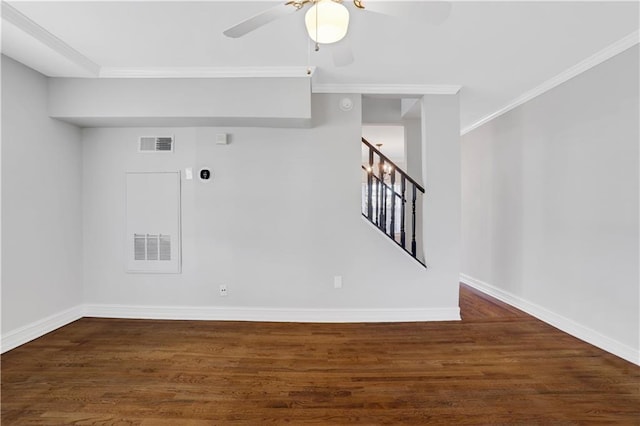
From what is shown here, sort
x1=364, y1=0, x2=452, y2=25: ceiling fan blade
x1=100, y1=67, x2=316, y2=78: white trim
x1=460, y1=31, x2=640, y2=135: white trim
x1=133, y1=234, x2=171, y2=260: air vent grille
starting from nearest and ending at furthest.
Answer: x1=364, y1=0, x2=452, y2=25: ceiling fan blade < x1=460, y1=31, x2=640, y2=135: white trim < x1=100, y1=67, x2=316, y2=78: white trim < x1=133, y1=234, x2=171, y2=260: air vent grille

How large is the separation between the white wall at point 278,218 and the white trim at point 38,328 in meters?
1.01

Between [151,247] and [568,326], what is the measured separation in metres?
4.47

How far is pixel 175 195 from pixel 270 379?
224 cm

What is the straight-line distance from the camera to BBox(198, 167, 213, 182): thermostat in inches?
134

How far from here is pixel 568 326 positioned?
3.03 m

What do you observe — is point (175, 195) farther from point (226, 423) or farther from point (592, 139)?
point (592, 139)

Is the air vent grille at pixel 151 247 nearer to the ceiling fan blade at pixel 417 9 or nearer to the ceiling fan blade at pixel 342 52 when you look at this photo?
the ceiling fan blade at pixel 342 52

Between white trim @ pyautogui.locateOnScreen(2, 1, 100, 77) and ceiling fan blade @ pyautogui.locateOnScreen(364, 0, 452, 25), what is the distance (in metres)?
2.47

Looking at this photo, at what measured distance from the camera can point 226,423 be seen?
1.77 m

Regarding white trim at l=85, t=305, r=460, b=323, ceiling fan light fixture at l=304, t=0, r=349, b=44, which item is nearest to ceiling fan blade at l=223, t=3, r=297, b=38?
ceiling fan light fixture at l=304, t=0, r=349, b=44


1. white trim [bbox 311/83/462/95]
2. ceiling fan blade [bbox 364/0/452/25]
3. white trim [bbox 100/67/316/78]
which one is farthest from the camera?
white trim [bbox 311/83/462/95]

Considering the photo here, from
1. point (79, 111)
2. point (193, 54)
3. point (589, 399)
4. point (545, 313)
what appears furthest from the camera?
point (545, 313)

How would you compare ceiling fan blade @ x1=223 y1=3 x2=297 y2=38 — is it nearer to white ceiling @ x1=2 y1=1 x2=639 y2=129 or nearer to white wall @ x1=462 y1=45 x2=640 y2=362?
white ceiling @ x1=2 y1=1 x2=639 y2=129

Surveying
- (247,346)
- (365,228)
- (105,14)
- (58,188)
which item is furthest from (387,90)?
(58,188)
